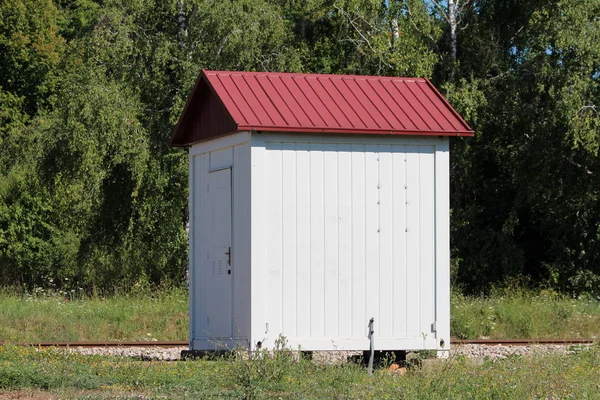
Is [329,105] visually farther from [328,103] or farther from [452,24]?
[452,24]

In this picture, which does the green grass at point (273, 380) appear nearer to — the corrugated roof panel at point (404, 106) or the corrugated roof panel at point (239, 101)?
the corrugated roof panel at point (239, 101)

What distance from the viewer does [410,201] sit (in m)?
13.0

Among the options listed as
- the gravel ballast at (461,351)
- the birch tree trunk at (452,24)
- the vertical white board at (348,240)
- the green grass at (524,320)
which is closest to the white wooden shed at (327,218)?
the vertical white board at (348,240)

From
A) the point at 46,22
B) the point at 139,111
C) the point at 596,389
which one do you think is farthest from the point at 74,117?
the point at 46,22

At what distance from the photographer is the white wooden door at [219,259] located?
43.1 feet

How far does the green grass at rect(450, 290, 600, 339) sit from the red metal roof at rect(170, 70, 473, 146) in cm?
630

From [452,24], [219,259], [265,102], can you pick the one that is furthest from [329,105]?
[452,24]

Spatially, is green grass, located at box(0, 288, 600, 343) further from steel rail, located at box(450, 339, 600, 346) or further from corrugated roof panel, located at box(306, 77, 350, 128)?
corrugated roof panel, located at box(306, 77, 350, 128)

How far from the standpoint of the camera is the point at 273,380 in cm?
1020

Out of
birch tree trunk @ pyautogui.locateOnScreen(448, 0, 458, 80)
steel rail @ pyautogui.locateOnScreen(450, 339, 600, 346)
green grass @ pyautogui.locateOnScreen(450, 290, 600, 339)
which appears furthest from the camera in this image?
A: birch tree trunk @ pyautogui.locateOnScreen(448, 0, 458, 80)

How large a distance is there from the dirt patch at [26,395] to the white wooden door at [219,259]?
12.3ft

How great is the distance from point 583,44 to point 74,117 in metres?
12.0

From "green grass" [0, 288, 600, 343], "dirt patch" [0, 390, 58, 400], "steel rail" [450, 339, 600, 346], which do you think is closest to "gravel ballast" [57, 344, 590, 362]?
"steel rail" [450, 339, 600, 346]

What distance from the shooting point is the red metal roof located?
1260 cm
